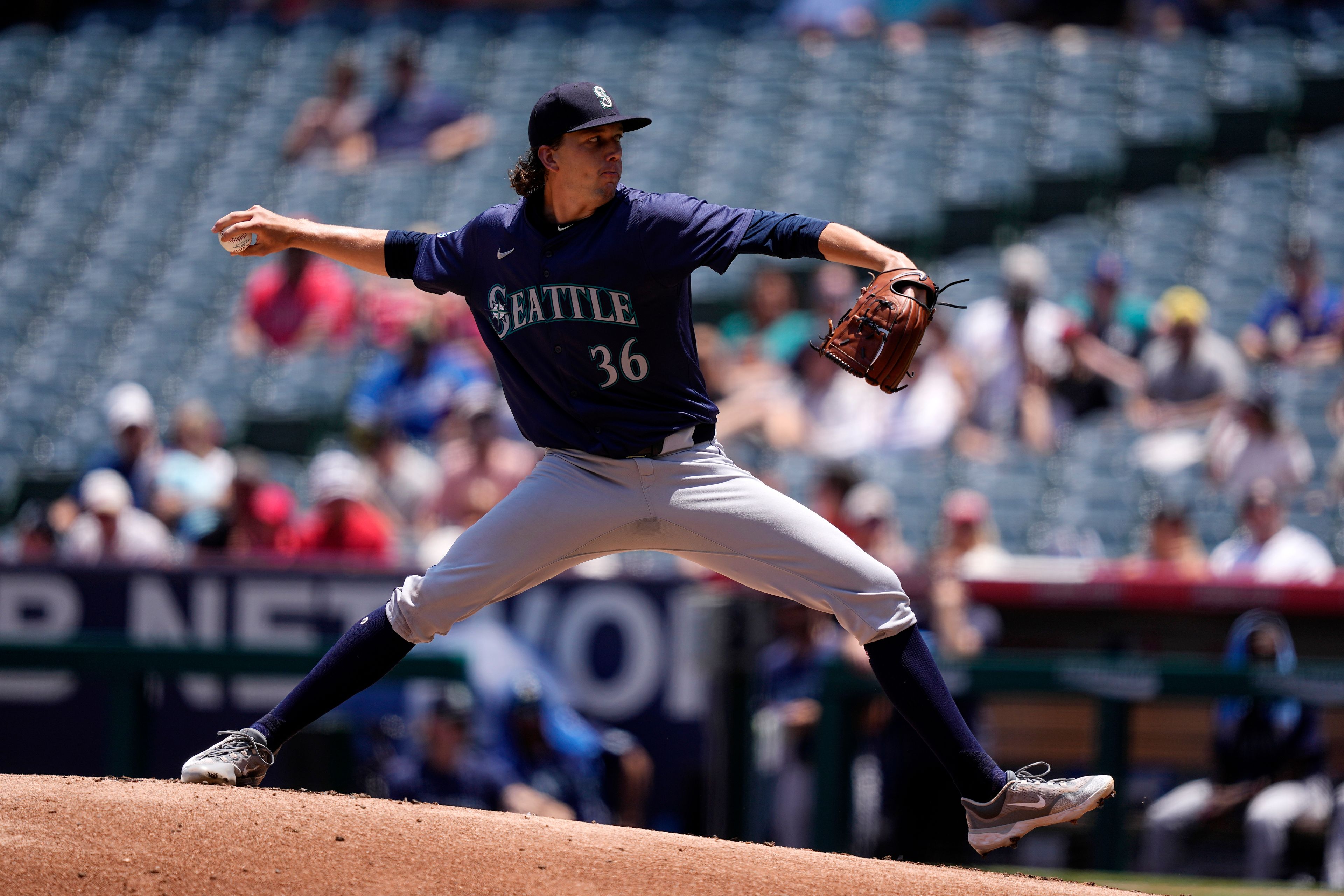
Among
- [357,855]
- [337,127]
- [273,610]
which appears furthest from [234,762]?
[337,127]

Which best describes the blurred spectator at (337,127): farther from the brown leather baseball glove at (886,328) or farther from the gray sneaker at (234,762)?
the brown leather baseball glove at (886,328)

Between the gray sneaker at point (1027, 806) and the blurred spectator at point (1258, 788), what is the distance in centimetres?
223

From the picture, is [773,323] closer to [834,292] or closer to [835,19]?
[834,292]

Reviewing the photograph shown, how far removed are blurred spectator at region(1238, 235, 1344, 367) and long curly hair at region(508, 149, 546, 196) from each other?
5.64m

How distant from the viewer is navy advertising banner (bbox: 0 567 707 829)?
588cm

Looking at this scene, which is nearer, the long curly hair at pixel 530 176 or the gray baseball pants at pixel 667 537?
the gray baseball pants at pixel 667 537

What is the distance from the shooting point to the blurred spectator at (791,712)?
220 inches

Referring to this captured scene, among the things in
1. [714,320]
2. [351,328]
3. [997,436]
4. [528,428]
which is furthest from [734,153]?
[528,428]

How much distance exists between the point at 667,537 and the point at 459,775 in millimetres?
2833

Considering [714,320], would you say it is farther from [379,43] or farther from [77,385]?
[379,43]

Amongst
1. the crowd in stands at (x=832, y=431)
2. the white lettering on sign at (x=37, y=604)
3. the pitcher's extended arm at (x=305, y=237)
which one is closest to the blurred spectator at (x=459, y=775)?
the crowd in stands at (x=832, y=431)

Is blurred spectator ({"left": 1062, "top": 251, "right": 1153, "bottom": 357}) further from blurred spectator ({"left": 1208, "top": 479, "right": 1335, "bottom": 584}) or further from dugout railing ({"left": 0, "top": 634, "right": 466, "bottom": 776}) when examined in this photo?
dugout railing ({"left": 0, "top": 634, "right": 466, "bottom": 776})

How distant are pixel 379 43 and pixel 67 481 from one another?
5739 mm

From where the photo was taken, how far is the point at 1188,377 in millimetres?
7387
